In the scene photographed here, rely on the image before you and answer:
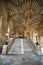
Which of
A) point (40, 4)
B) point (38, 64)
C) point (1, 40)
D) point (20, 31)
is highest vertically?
point (40, 4)

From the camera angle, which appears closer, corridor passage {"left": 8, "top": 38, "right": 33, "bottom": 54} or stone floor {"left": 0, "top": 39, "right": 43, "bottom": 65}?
stone floor {"left": 0, "top": 39, "right": 43, "bottom": 65}

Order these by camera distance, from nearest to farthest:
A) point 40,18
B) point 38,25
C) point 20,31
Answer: point 40,18
point 38,25
point 20,31

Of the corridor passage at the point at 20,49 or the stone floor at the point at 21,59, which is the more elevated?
the corridor passage at the point at 20,49

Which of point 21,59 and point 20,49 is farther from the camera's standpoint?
point 20,49

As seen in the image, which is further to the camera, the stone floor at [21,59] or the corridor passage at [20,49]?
the corridor passage at [20,49]

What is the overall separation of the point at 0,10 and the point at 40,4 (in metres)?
5.81

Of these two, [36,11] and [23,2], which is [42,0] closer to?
[23,2]

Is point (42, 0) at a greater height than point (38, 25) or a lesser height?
greater

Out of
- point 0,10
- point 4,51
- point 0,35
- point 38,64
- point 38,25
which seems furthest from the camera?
point 38,25

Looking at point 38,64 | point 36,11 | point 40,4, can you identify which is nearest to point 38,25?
point 36,11

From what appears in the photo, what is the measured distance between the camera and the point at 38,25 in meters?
26.0

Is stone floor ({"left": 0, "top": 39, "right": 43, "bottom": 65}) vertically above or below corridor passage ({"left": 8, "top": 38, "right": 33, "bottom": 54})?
below

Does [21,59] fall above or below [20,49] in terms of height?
below

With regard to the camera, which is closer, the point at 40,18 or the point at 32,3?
the point at 32,3
